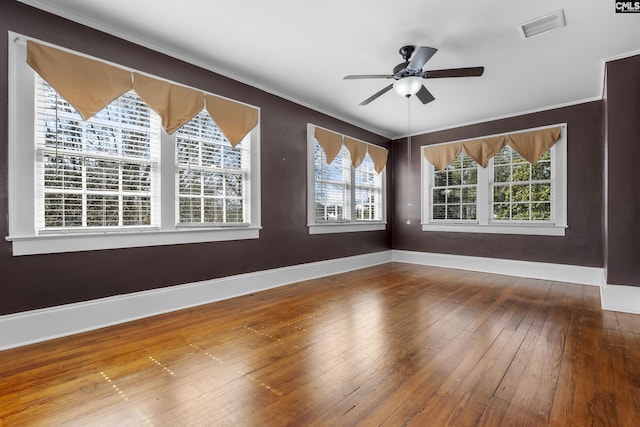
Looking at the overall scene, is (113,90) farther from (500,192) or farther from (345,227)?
(500,192)

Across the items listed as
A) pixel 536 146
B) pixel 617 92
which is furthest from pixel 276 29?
pixel 536 146

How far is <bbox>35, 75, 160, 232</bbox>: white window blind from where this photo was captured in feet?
8.29

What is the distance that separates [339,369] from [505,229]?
15.0 ft

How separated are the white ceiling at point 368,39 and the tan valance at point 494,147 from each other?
689 mm

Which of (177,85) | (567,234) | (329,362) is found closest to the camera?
(329,362)

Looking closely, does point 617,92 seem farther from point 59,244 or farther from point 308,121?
point 59,244

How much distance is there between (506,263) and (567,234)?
0.98 m

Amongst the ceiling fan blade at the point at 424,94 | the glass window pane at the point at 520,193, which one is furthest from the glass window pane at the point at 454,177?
the ceiling fan blade at the point at 424,94

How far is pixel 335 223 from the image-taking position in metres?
5.22

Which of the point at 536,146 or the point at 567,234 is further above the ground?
the point at 536,146

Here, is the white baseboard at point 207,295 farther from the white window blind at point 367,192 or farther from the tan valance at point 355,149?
the tan valance at point 355,149

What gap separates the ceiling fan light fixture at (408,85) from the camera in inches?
123

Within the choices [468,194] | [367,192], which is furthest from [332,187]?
[468,194]

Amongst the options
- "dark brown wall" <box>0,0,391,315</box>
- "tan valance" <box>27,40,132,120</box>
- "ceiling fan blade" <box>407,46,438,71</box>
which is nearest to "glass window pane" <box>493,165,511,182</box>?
"dark brown wall" <box>0,0,391,315</box>
